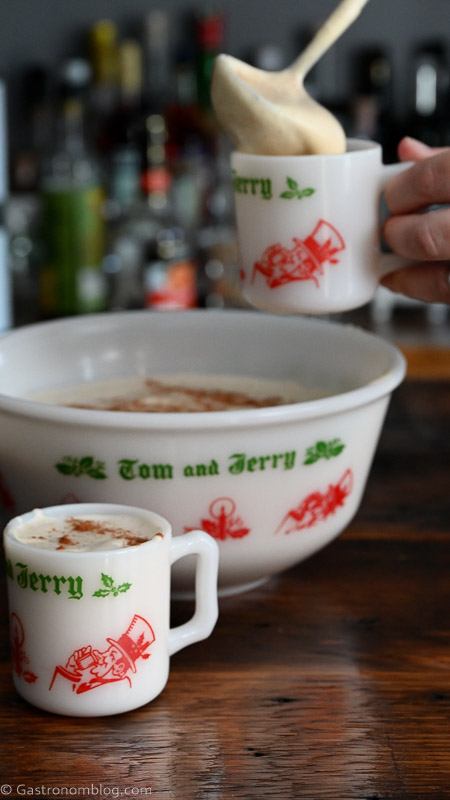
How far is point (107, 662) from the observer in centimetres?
78

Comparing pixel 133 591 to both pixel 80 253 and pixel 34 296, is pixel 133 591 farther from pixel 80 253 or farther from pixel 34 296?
pixel 34 296

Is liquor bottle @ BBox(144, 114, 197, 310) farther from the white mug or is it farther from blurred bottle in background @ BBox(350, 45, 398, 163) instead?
the white mug

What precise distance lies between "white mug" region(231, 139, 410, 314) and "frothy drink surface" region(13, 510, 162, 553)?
0.88 feet

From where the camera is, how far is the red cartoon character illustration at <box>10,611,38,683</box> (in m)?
0.80

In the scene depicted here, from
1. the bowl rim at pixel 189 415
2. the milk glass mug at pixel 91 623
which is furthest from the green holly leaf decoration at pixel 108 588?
the bowl rim at pixel 189 415

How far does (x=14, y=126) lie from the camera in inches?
112

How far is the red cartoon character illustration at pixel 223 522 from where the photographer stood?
926mm

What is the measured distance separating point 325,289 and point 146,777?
1.44ft

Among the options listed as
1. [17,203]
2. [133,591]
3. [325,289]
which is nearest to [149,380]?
[325,289]

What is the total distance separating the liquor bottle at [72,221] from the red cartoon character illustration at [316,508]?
1.52 meters

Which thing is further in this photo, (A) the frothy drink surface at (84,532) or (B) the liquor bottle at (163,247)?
(B) the liquor bottle at (163,247)

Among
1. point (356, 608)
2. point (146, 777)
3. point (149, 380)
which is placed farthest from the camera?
point (149, 380)

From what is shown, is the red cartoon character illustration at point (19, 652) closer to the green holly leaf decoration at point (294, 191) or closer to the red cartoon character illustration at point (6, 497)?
the red cartoon character illustration at point (6, 497)

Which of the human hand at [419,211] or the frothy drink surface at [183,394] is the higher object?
the human hand at [419,211]
